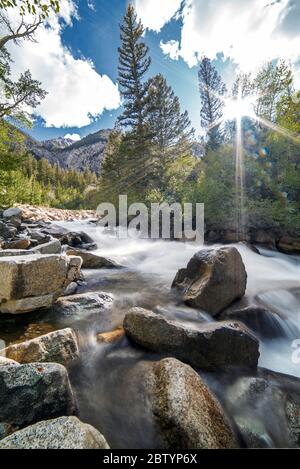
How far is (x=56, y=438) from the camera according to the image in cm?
162

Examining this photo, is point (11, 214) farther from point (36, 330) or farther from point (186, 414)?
point (186, 414)

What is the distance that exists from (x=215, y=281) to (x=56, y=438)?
3601 mm

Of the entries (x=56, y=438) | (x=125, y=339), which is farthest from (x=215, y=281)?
(x=56, y=438)

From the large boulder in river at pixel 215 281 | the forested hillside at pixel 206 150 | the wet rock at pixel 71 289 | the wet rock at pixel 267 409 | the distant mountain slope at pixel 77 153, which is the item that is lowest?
the wet rock at pixel 267 409

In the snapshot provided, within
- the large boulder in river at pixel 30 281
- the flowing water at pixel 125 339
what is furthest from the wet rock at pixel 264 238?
the large boulder in river at pixel 30 281

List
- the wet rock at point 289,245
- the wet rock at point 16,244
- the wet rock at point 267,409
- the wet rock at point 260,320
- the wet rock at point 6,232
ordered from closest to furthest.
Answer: the wet rock at point 267,409, the wet rock at point 260,320, the wet rock at point 16,244, the wet rock at point 289,245, the wet rock at point 6,232

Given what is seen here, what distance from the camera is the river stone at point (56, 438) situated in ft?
5.21

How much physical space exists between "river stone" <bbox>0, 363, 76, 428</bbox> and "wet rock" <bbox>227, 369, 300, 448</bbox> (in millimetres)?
1923

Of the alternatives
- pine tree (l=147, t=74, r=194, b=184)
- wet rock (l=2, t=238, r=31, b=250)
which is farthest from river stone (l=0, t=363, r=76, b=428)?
pine tree (l=147, t=74, r=194, b=184)

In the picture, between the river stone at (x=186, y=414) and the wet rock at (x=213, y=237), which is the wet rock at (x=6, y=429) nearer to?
the river stone at (x=186, y=414)

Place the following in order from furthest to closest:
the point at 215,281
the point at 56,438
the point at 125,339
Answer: the point at 215,281
the point at 125,339
the point at 56,438

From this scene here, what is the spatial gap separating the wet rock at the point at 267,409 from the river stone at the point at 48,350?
2.23 meters

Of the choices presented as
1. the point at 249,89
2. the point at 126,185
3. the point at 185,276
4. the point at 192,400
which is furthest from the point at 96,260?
the point at 249,89
